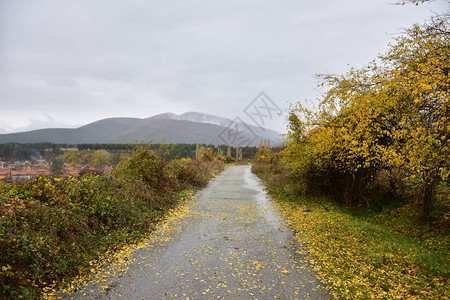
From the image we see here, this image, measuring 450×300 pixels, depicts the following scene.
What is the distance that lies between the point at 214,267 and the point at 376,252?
3.77 metres

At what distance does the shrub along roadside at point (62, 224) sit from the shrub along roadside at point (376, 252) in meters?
4.49

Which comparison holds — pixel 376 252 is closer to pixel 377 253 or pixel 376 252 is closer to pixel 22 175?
pixel 377 253

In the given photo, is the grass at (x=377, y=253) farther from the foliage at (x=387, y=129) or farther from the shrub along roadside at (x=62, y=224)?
the shrub along roadside at (x=62, y=224)

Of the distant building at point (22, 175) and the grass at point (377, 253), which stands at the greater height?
the distant building at point (22, 175)

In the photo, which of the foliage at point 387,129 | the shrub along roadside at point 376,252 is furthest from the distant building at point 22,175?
the foliage at point 387,129

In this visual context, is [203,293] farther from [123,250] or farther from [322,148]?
[322,148]

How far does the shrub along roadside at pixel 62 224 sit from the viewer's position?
3857mm

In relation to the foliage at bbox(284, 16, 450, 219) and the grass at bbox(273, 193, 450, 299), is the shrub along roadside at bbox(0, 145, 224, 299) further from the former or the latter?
the foliage at bbox(284, 16, 450, 219)

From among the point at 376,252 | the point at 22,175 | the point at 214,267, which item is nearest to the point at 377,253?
the point at 376,252

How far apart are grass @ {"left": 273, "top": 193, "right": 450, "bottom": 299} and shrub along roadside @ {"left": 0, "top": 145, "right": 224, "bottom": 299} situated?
4505mm

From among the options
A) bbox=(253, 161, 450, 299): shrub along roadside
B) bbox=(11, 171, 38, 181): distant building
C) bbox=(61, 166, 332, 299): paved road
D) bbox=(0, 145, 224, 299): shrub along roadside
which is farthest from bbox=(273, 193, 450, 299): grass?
bbox=(11, 171, 38, 181): distant building

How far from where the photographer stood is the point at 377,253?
5.71 meters

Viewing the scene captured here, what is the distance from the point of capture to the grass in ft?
13.9

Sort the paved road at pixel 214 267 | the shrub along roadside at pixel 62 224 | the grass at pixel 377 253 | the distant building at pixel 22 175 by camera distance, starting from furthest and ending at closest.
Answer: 1. the distant building at pixel 22 175
2. the grass at pixel 377 253
3. the paved road at pixel 214 267
4. the shrub along roadside at pixel 62 224
